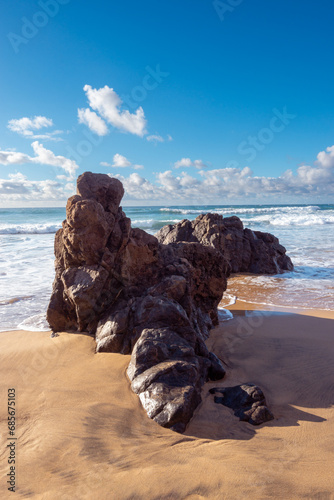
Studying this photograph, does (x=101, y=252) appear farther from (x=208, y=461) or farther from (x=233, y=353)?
(x=208, y=461)

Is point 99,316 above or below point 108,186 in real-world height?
below

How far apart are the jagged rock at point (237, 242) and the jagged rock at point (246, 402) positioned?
712 centimetres

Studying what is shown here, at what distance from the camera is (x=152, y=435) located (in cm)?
263

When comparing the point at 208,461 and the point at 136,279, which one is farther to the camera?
the point at 136,279

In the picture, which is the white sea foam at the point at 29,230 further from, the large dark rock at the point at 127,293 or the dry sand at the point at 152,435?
the dry sand at the point at 152,435

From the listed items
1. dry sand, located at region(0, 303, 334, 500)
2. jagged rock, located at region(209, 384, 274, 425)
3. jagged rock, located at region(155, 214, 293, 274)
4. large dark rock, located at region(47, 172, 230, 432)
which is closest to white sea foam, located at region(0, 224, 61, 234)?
jagged rock, located at region(155, 214, 293, 274)

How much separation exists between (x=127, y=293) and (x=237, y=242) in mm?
7079

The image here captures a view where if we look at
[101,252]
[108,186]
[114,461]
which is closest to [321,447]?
[114,461]

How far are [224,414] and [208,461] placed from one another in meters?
0.76

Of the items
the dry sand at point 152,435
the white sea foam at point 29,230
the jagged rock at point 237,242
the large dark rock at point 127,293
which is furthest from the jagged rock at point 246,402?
the white sea foam at point 29,230

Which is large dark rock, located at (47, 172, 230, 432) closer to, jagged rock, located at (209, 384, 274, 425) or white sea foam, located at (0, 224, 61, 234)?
jagged rock, located at (209, 384, 274, 425)

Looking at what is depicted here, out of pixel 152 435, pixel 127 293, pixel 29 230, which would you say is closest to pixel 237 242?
pixel 127 293

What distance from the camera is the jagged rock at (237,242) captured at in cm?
1047

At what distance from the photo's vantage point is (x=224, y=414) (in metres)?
2.98
